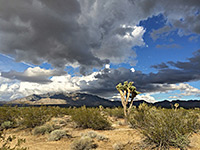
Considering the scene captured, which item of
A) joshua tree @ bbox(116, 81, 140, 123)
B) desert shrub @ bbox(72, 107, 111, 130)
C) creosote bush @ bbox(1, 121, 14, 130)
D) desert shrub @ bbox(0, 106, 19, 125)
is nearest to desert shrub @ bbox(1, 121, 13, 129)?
creosote bush @ bbox(1, 121, 14, 130)

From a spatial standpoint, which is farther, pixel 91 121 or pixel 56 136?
pixel 91 121

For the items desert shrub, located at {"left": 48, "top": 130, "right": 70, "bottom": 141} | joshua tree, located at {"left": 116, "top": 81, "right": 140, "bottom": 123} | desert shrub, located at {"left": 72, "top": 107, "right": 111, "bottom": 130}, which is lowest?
desert shrub, located at {"left": 48, "top": 130, "right": 70, "bottom": 141}

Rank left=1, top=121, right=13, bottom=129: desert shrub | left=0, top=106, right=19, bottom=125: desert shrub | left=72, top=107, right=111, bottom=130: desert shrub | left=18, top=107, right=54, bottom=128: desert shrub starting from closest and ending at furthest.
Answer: left=72, top=107, right=111, bottom=130: desert shrub → left=18, top=107, right=54, bottom=128: desert shrub → left=1, top=121, right=13, bottom=129: desert shrub → left=0, top=106, right=19, bottom=125: desert shrub

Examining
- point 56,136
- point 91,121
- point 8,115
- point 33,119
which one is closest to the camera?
point 56,136

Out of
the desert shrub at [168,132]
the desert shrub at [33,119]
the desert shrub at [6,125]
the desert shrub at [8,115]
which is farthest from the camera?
the desert shrub at [8,115]

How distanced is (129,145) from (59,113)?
678 inches

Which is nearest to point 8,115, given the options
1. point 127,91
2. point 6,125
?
point 6,125

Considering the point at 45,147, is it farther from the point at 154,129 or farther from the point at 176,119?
the point at 176,119

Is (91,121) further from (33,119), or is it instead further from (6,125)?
(6,125)

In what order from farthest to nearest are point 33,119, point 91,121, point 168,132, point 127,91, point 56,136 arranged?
point 127,91, point 33,119, point 91,121, point 56,136, point 168,132

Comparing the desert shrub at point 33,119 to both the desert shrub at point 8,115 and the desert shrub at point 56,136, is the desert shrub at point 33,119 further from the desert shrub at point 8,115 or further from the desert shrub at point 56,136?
the desert shrub at point 56,136

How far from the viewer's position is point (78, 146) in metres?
8.06

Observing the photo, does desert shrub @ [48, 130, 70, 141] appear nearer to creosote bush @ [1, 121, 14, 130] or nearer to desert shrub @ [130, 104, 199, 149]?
desert shrub @ [130, 104, 199, 149]

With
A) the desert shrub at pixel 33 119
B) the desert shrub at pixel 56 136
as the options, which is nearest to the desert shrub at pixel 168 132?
the desert shrub at pixel 56 136
